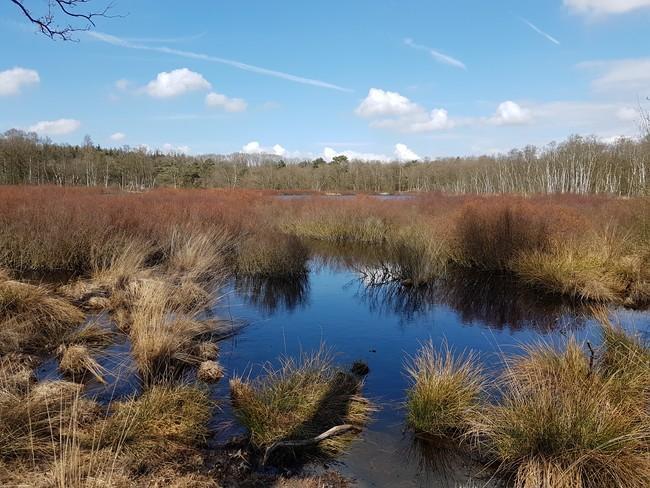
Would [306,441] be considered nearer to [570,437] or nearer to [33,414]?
[570,437]

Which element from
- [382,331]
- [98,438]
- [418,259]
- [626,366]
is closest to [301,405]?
[98,438]

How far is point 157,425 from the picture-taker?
423 centimetres

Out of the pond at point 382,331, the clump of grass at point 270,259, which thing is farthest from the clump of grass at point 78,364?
the clump of grass at point 270,259

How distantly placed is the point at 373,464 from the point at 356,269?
962 centimetres

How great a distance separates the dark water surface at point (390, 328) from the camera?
4164 millimetres

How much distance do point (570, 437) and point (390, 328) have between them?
479 centimetres

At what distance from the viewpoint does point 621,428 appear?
3.59 meters

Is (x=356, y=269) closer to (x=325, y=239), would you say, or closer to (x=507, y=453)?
(x=325, y=239)

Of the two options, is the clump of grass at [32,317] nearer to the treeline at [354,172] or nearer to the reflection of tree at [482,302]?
the reflection of tree at [482,302]

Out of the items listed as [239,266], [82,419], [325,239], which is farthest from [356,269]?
[82,419]

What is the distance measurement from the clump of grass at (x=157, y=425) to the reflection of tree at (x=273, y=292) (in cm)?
453

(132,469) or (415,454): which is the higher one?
(132,469)

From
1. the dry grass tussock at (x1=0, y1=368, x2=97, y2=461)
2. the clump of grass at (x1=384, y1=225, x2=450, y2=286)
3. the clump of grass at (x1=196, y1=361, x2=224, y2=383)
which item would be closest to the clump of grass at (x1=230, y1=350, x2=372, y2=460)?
the clump of grass at (x1=196, y1=361, x2=224, y2=383)

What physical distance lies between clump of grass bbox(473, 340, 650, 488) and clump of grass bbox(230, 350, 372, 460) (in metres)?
1.33
